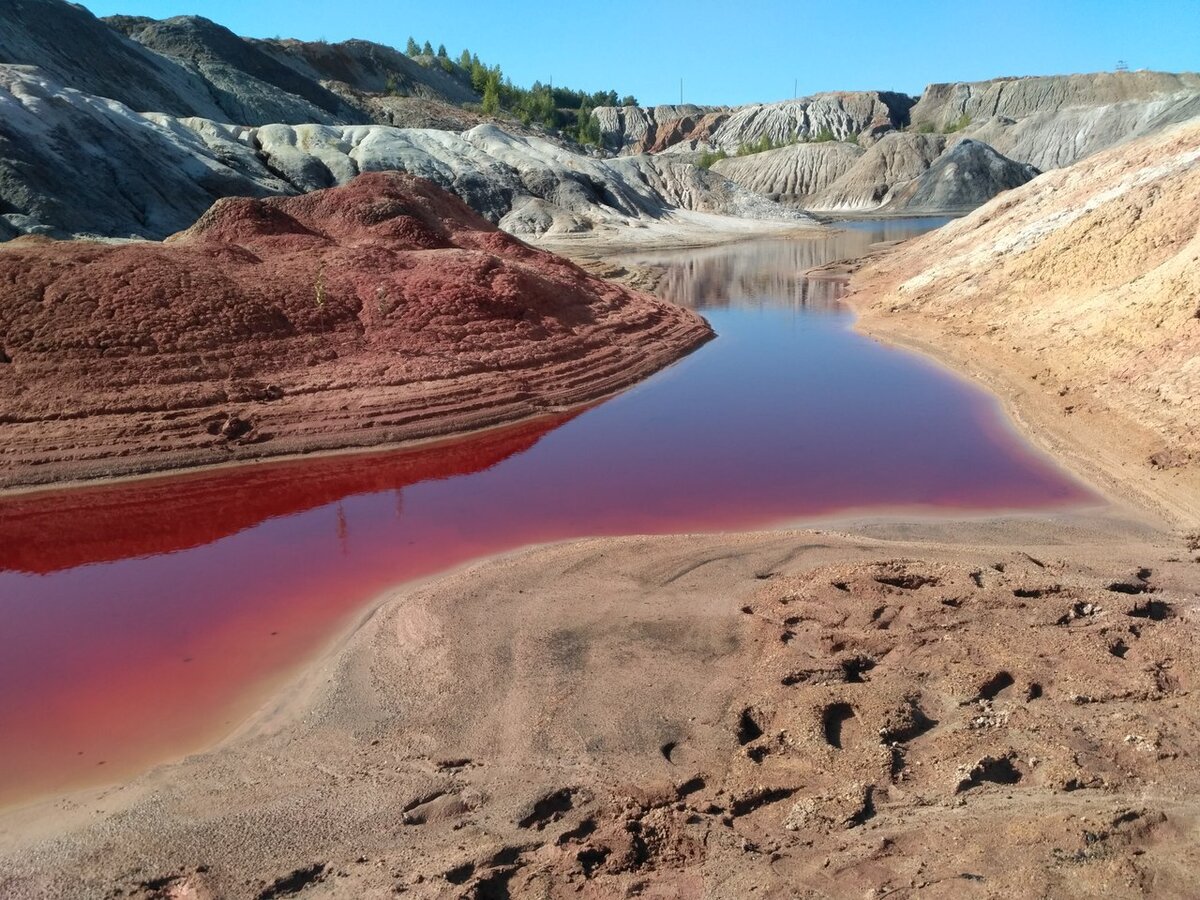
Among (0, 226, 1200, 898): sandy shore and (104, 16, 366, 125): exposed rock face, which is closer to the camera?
(0, 226, 1200, 898): sandy shore

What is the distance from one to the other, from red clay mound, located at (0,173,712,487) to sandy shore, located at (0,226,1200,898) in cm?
857

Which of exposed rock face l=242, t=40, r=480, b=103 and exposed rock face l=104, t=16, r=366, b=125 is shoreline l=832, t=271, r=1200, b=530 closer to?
exposed rock face l=104, t=16, r=366, b=125

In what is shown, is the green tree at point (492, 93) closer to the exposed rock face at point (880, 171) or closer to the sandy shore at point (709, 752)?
the exposed rock face at point (880, 171)

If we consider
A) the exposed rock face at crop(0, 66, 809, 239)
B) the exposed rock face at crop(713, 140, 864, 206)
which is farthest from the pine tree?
the exposed rock face at crop(0, 66, 809, 239)

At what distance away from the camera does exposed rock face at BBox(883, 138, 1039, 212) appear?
99.6m

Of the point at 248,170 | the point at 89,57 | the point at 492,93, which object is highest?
the point at 492,93

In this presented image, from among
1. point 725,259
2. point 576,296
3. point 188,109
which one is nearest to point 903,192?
point 725,259

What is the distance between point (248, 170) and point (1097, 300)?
46951 mm

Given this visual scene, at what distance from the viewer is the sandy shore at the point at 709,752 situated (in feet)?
19.2

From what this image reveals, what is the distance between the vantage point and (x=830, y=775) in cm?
671

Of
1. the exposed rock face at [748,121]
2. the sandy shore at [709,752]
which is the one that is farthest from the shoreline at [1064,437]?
the exposed rock face at [748,121]

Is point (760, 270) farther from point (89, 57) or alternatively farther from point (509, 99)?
point (509, 99)

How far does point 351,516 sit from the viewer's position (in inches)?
563

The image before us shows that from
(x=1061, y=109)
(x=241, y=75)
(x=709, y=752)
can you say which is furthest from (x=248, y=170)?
(x=1061, y=109)
